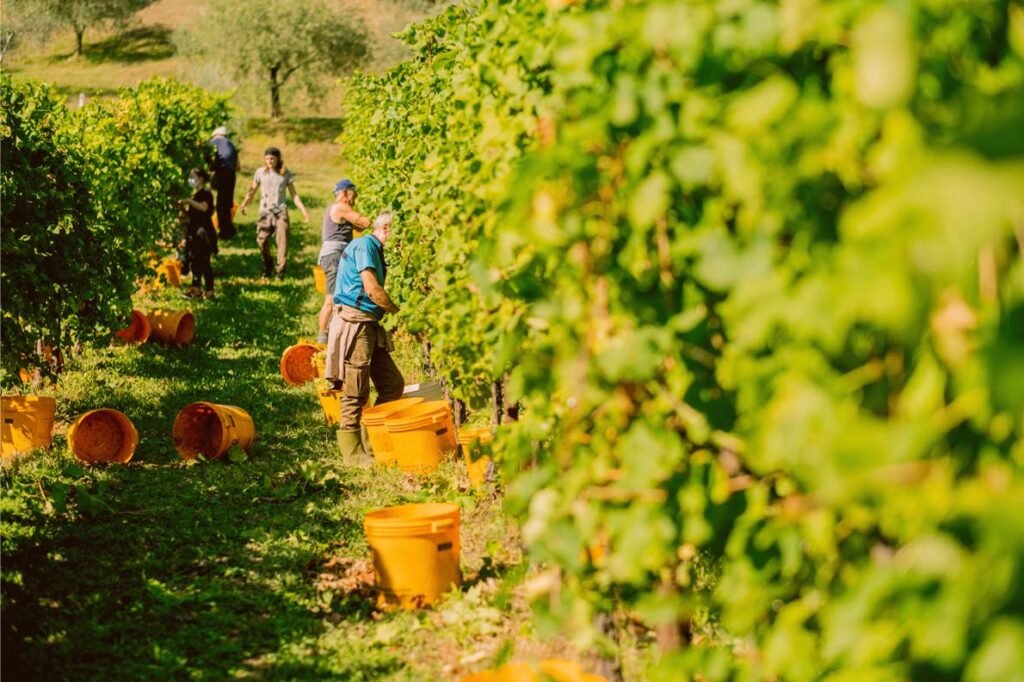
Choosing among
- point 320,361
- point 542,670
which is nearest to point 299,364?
point 320,361

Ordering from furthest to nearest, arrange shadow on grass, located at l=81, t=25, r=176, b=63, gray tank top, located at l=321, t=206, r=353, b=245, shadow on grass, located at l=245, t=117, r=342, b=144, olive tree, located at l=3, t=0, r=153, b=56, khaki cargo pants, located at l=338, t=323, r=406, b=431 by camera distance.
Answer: shadow on grass, located at l=81, t=25, r=176, b=63
olive tree, located at l=3, t=0, r=153, b=56
shadow on grass, located at l=245, t=117, r=342, b=144
gray tank top, located at l=321, t=206, r=353, b=245
khaki cargo pants, located at l=338, t=323, r=406, b=431

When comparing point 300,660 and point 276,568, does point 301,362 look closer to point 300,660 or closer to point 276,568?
point 276,568

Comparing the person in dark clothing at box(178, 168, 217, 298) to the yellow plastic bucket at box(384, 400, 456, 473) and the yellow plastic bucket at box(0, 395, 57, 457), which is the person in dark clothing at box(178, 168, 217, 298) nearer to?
the yellow plastic bucket at box(0, 395, 57, 457)

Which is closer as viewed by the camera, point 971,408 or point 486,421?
point 971,408

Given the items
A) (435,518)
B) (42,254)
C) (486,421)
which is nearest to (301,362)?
(486,421)

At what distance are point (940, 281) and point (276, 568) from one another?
4838 mm

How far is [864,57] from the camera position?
143 cm

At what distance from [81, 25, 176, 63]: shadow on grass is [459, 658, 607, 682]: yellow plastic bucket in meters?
51.9

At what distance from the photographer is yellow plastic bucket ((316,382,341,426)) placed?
8.66m

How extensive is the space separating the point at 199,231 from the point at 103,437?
22.2 ft

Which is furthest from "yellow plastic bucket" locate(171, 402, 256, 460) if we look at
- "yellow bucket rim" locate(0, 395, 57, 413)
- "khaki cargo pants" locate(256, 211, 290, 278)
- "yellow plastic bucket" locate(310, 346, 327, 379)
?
"khaki cargo pants" locate(256, 211, 290, 278)

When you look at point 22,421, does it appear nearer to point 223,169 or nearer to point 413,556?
point 413,556

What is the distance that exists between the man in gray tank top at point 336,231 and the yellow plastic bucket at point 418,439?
3.07 meters

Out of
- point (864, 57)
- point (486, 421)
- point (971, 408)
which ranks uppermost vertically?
point (864, 57)
